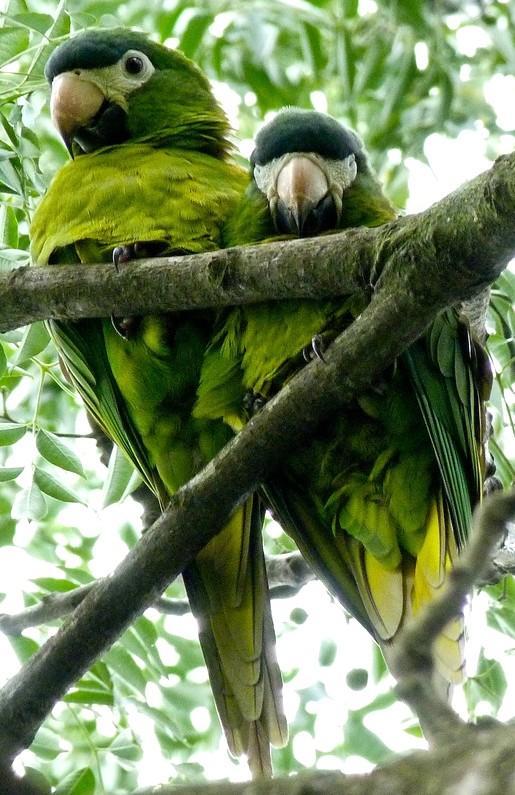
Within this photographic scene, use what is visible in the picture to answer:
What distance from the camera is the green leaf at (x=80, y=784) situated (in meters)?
1.80

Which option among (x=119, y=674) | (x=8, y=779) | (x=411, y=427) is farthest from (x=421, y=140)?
(x=8, y=779)

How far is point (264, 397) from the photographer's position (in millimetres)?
2002

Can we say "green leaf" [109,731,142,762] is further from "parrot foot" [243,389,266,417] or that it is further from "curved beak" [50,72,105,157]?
"curved beak" [50,72,105,157]

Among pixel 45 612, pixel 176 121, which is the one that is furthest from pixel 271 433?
pixel 176 121

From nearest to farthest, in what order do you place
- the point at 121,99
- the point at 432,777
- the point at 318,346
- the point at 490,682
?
the point at 432,777 → the point at 318,346 → the point at 490,682 → the point at 121,99

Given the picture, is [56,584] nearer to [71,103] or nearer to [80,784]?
[80,784]

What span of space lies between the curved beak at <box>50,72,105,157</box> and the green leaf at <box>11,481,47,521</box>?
83cm

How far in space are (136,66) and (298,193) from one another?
669 mm

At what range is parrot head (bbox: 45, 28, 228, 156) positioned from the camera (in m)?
2.33

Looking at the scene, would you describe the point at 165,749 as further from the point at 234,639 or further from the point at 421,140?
the point at 421,140

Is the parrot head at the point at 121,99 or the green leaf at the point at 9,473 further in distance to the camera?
the parrot head at the point at 121,99

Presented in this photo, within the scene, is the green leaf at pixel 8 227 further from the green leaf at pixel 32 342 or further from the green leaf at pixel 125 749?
the green leaf at pixel 125 749

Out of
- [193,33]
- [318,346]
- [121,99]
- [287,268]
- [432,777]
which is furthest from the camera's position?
[193,33]

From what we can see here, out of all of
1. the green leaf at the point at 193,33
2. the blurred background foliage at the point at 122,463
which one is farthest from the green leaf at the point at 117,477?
the green leaf at the point at 193,33
